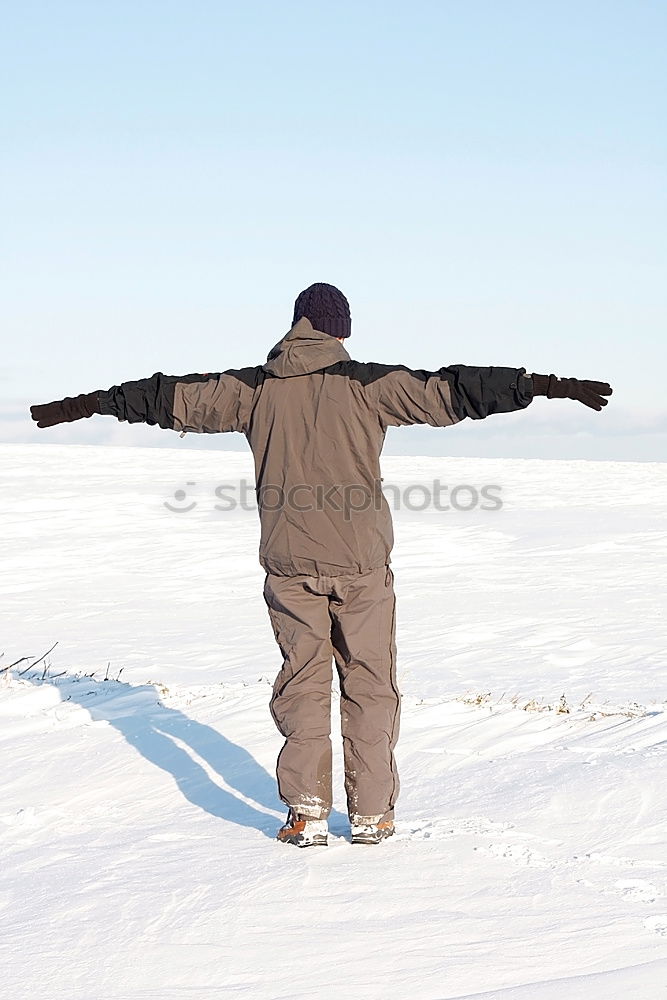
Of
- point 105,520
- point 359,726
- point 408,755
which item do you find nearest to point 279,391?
point 359,726

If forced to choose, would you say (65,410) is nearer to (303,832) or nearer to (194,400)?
(194,400)

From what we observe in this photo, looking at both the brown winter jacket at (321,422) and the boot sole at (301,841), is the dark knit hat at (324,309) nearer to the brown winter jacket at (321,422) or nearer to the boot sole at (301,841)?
the brown winter jacket at (321,422)

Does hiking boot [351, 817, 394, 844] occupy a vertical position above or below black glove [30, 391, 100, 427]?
below

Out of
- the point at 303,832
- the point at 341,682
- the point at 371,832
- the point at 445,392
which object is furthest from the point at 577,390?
the point at 303,832

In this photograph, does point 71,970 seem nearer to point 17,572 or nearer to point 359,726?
point 359,726

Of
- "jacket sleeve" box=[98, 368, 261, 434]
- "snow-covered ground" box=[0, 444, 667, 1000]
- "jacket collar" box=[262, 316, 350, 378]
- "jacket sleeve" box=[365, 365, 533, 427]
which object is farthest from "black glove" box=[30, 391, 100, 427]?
"snow-covered ground" box=[0, 444, 667, 1000]

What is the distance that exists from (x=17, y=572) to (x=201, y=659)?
636cm

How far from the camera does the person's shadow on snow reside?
14.5 feet

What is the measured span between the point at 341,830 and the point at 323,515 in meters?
1.22

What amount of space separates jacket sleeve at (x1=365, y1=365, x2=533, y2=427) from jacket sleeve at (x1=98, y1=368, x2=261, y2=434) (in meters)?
0.46

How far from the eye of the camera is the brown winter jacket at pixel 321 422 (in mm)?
3615

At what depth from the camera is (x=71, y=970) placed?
108 inches

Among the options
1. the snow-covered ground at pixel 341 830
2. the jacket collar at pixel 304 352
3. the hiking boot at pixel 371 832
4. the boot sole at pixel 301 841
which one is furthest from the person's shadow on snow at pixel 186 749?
the jacket collar at pixel 304 352

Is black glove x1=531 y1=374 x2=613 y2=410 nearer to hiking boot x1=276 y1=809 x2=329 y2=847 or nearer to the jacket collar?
the jacket collar
